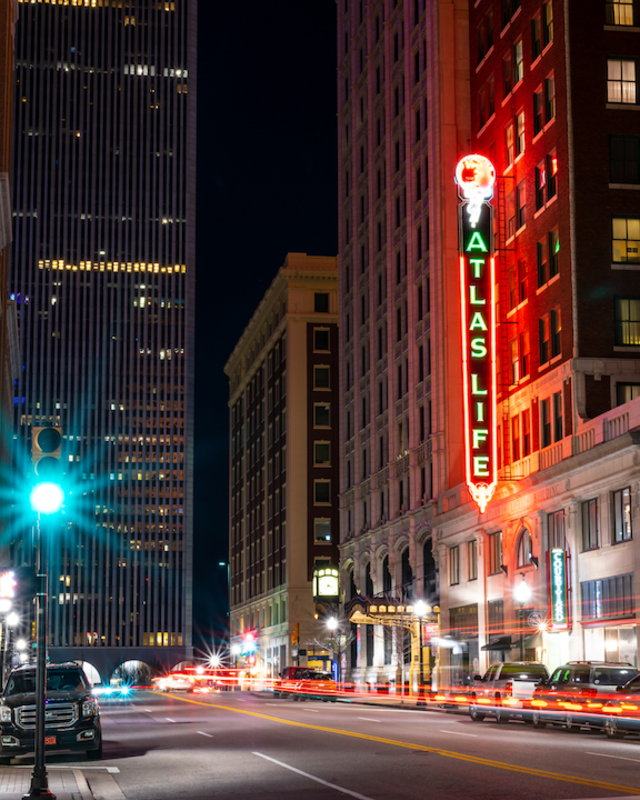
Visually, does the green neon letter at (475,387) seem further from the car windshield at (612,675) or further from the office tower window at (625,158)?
the car windshield at (612,675)

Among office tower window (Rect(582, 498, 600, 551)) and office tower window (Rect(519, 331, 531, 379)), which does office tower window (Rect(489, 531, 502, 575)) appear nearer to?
office tower window (Rect(519, 331, 531, 379))

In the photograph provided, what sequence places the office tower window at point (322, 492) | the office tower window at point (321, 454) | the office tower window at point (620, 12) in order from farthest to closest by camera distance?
the office tower window at point (321, 454), the office tower window at point (322, 492), the office tower window at point (620, 12)

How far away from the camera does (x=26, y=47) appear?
178000 mm

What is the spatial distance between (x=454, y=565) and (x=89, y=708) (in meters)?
39.4

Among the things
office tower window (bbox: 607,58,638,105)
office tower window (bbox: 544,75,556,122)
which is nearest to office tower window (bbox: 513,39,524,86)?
office tower window (bbox: 544,75,556,122)

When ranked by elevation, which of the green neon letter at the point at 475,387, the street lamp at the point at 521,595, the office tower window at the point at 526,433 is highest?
the green neon letter at the point at 475,387

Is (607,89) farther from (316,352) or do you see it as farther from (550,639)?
(316,352)

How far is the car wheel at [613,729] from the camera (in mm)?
28453

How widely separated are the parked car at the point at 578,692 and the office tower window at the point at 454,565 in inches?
992

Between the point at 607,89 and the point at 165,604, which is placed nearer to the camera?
the point at 607,89

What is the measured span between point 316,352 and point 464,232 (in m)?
56.5

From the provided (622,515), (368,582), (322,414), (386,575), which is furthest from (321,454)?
(622,515)

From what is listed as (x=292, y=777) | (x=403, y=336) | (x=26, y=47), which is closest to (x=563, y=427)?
(x=403, y=336)

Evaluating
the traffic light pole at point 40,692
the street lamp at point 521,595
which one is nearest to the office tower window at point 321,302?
the street lamp at point 521,595
